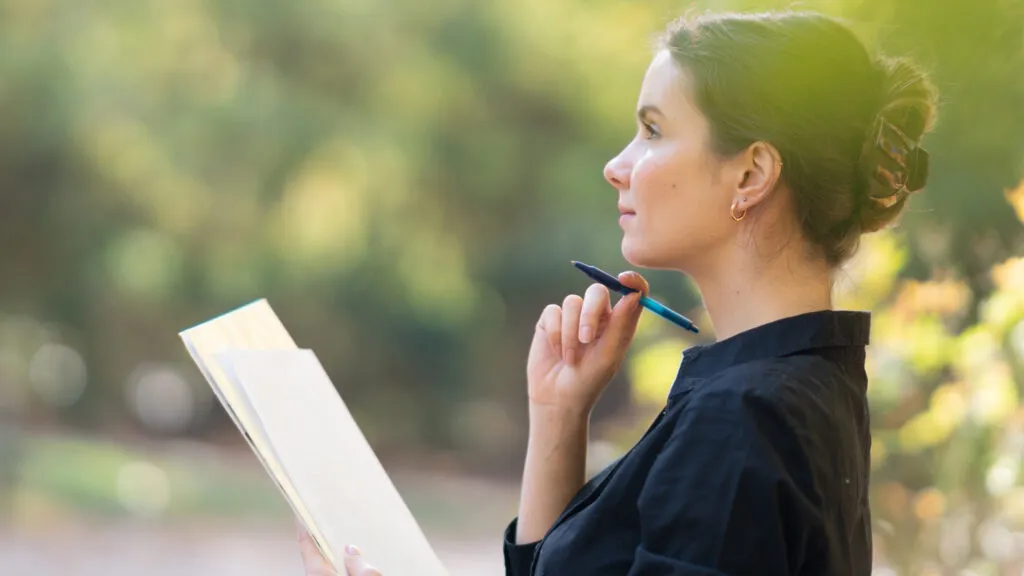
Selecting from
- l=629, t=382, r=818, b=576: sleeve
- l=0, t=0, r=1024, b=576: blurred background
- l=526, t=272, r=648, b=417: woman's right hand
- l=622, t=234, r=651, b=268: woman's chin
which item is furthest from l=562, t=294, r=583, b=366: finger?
l=0, t=0, r=1024, b=576: blurred background

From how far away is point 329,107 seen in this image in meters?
3.66

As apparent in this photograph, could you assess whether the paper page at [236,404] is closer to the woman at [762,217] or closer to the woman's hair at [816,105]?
the woman at [762,217]

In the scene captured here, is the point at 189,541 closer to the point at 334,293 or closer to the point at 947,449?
the point at 334,293

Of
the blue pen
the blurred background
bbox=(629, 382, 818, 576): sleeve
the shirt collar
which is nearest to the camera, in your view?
bbox=(629, 382, 818, 576): sleeve

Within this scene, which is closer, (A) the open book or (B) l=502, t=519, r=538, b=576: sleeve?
(A) the open book

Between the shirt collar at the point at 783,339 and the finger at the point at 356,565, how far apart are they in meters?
0.25

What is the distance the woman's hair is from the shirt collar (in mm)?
62

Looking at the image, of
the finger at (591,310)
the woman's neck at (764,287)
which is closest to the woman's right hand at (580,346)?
the finger at (591,310)

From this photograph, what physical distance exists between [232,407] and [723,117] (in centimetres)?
41

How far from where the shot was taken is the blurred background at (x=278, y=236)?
11.3 ft

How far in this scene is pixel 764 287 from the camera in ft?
2.63

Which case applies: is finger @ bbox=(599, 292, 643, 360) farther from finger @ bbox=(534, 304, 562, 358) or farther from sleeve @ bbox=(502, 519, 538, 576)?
sleeve @ bbox=(502, 519, 538, 576)

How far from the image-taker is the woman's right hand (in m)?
0.91

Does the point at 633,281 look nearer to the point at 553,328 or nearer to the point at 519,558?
the point at 553,328
